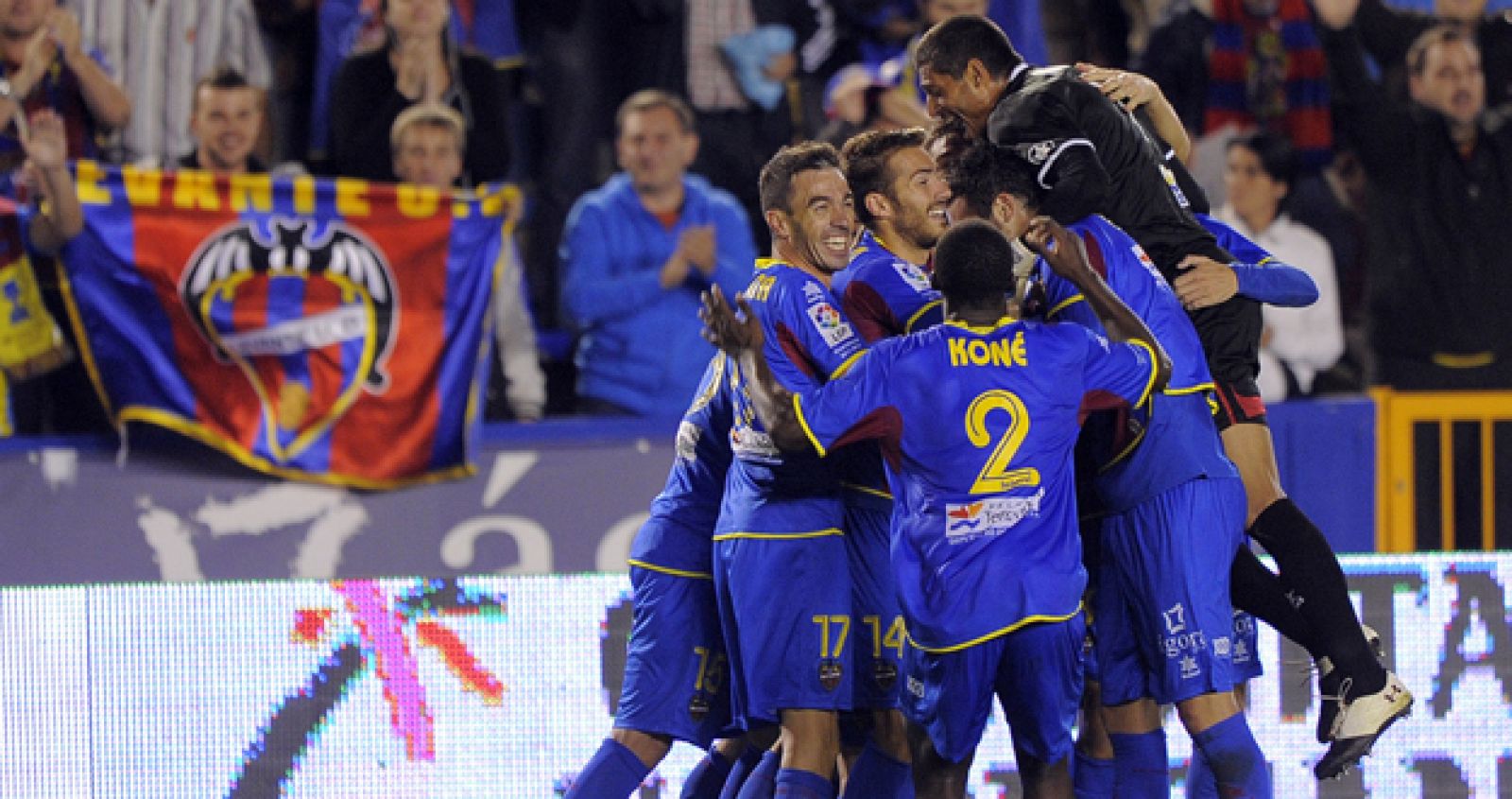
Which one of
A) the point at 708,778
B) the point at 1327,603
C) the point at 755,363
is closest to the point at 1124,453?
the point at 1327,603

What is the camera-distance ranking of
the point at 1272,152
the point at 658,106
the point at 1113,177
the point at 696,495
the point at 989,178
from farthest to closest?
the point at 1272,152 → the point at 658,106 → the point at 696,495 → the point at 1113,177 → the point at 989,178

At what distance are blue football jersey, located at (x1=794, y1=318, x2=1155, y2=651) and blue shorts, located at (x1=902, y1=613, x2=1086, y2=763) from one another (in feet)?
0.21

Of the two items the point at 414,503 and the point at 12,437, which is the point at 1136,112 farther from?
the point at 12,437

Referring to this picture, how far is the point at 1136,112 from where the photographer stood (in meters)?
6.75

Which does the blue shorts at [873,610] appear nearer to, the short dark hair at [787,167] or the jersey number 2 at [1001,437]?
the jersey number 2 at [1001,437]

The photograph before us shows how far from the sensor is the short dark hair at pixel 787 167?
6406 mm

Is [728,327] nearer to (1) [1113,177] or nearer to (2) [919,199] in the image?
(2) [919,199]

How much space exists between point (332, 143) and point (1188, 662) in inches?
214

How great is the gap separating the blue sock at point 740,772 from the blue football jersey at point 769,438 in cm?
89

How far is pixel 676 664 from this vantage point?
6383 mm

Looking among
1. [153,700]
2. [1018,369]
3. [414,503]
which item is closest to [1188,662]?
[1018,369]

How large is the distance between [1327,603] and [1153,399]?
82cm

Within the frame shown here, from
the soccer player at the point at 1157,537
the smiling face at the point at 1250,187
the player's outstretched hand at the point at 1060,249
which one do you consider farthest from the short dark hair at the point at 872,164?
the smiling face at the point at 1250,187

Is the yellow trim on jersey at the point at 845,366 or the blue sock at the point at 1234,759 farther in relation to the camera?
the blue sock at the point at 1234,759
